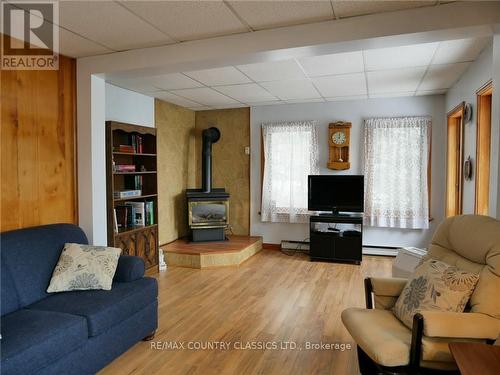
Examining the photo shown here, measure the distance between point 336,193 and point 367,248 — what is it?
1.07 metres

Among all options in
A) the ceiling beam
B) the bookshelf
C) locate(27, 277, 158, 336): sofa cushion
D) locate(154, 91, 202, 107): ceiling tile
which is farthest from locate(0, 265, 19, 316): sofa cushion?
locate(154, 91, 202, 107): ceiling tile

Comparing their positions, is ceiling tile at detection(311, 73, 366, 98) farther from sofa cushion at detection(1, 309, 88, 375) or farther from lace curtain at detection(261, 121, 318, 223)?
sofa cushion at detection(1, 309, 88, 375)

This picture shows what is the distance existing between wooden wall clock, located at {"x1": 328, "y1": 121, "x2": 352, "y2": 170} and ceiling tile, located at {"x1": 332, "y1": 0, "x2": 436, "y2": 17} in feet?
10.1

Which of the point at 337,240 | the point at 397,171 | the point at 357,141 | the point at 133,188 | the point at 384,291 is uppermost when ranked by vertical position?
the point at 357,141

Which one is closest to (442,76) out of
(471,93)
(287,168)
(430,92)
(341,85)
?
(471,93)

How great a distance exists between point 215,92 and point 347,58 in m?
2.03

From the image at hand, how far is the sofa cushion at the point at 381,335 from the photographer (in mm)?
1786

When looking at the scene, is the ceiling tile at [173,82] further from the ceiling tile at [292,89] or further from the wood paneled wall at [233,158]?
the wood paneled wall at [233,158]

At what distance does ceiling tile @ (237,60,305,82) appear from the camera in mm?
3592

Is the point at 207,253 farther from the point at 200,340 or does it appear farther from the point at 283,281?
the point at 200,340

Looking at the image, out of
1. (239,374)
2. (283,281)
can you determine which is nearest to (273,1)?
(239,374)

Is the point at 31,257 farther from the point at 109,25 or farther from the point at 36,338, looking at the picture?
the point at 109,25

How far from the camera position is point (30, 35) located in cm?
275

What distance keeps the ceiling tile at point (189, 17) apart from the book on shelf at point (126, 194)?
2062mm
